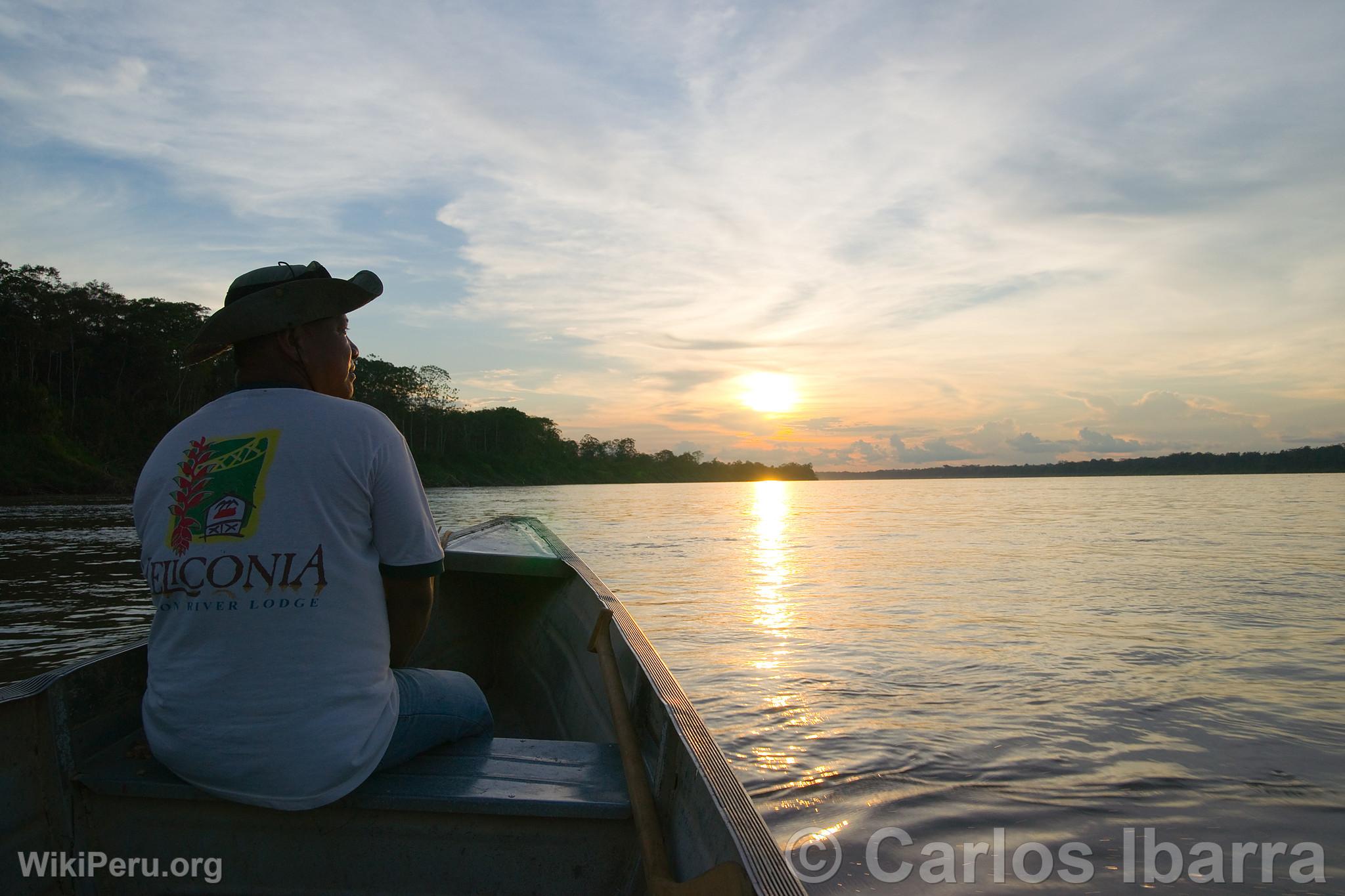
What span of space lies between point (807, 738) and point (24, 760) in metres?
4.14

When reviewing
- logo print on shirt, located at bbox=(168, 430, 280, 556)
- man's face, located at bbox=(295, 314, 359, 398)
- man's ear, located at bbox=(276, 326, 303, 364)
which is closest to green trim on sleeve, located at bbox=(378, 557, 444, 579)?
logo print on shirt, located at bbox=(168, 430, 280, 556)

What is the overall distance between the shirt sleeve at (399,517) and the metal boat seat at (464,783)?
1.95 feet

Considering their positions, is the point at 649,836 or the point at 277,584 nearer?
the point at 277,584

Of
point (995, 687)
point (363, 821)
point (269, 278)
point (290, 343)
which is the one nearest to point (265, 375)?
point (290, 343)

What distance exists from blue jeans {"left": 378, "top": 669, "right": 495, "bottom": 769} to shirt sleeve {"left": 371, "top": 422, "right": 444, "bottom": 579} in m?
0.44

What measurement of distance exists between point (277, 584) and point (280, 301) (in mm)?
763

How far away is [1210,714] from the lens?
17.7ft

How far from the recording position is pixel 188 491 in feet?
5.72

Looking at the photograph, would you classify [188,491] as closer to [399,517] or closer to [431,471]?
[399,517]

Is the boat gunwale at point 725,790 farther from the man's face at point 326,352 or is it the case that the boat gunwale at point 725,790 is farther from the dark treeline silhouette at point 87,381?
the dark treeline silhouette at point 87,381

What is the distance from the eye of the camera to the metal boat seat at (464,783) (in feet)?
6.34

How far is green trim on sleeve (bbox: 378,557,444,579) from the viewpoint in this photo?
1837 mm

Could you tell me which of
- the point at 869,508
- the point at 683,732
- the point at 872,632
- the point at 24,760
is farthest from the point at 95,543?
the point at 869,508

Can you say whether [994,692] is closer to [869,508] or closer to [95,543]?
[95,543]
